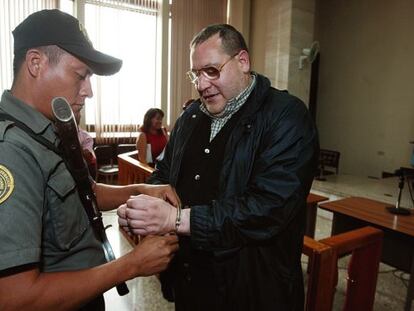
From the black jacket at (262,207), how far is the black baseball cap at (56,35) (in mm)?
519

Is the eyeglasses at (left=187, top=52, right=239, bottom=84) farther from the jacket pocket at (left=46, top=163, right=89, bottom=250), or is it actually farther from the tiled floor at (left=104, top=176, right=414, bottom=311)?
the tiled floor at (left=104, top=176, right=414, bottom=311)

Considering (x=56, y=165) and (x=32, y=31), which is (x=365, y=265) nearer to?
(x=56, y=165)

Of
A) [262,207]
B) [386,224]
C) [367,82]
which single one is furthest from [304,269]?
[367,82]

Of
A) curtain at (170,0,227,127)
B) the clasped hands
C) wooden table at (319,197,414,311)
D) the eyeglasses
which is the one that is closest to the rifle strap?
the clasped hands

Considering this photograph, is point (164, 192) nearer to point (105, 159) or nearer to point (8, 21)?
point (105, 159)

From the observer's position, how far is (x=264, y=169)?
0.99 metres

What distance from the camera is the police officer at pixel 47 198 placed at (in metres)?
0.69

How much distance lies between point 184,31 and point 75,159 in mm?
6046

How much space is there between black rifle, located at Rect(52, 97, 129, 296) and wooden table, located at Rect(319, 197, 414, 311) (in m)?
2.27

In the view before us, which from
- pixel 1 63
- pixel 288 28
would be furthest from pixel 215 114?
pixel 1 63

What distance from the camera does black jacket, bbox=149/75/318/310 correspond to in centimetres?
96

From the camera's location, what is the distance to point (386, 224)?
100 inches

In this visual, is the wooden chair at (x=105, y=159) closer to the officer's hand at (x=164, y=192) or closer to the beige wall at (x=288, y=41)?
the beige wall at (x=288, y=41)

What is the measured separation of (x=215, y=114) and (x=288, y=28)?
4.75 meters
